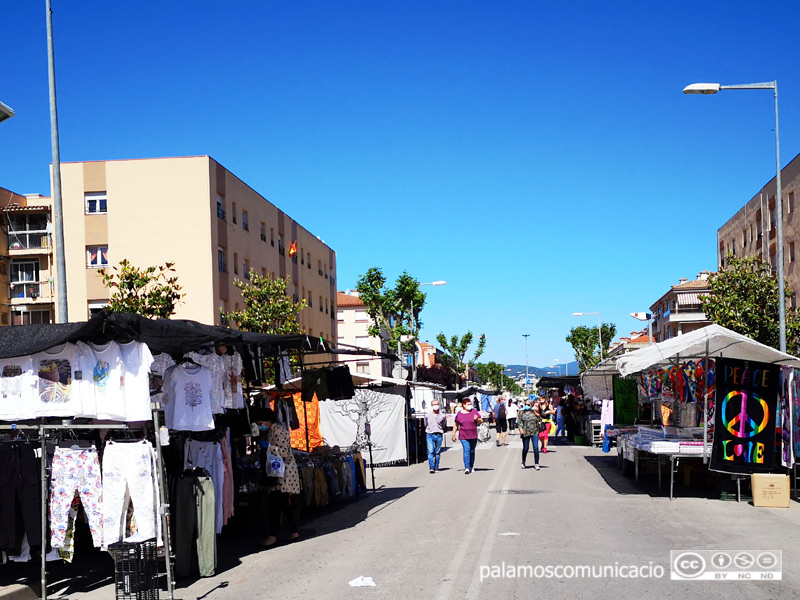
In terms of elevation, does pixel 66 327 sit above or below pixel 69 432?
above

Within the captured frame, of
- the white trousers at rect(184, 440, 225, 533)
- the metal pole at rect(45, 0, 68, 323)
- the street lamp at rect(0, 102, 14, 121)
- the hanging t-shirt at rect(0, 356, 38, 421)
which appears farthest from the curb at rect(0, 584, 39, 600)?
the metal pole at rect(45, 0, 68, 323)

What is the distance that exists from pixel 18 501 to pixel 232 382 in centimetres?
341

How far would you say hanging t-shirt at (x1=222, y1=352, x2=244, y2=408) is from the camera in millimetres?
11477

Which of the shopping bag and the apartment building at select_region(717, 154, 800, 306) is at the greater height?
A: the apartment building at select_region(717, 154, 800, 306)

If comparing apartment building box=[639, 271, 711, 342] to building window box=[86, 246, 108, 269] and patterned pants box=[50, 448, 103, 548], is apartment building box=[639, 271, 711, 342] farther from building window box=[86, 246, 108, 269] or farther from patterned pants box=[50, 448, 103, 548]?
patterned pants box=[50, 448, 103, 548]

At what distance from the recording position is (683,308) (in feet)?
255

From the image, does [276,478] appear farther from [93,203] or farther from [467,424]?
[93,203]

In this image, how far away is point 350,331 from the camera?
90312mm

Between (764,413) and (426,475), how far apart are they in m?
9.17

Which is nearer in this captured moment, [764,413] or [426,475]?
[764,413]

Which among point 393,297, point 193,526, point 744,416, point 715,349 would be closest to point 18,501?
point 193,526

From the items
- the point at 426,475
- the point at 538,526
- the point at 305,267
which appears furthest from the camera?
the point at 305,267

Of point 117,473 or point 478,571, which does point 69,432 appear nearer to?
point 117,473

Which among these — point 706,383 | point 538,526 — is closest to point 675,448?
point 706,383
